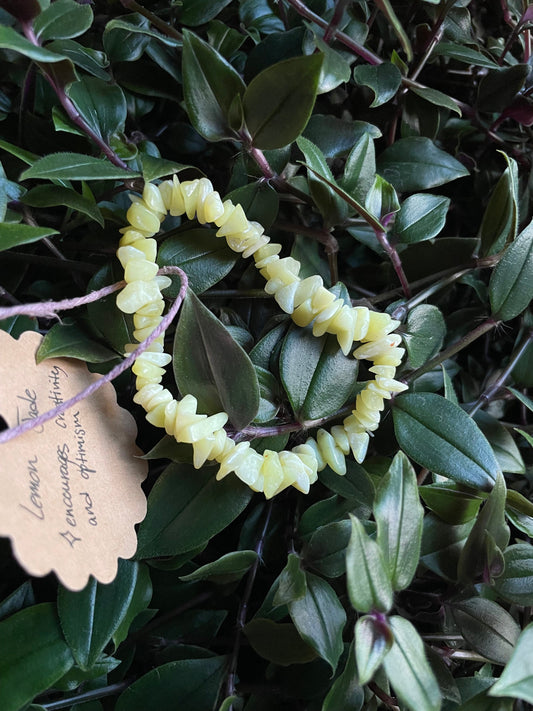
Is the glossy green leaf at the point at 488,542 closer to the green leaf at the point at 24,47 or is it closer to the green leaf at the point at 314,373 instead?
the green leaf at the point at 314,373

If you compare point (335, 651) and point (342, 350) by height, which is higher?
point (342, 350)

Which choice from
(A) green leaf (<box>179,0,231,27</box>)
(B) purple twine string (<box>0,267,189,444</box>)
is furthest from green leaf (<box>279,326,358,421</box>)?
(A) green leaf (<box>179,0,231,27</box>)

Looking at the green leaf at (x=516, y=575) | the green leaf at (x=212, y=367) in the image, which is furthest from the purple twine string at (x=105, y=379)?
the green leaf at (x=516, y=575)

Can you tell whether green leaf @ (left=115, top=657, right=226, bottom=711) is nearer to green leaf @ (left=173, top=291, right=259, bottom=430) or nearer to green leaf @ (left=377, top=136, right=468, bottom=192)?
green leaf @ (left=173, top=291, right=259, bottom=430)

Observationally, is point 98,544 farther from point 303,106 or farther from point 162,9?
point 162,9

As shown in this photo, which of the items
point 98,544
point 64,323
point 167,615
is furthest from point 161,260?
point 167,615

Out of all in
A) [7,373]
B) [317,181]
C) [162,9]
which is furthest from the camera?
[162,9]

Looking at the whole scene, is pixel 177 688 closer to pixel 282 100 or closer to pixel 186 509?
pixel 186 509
